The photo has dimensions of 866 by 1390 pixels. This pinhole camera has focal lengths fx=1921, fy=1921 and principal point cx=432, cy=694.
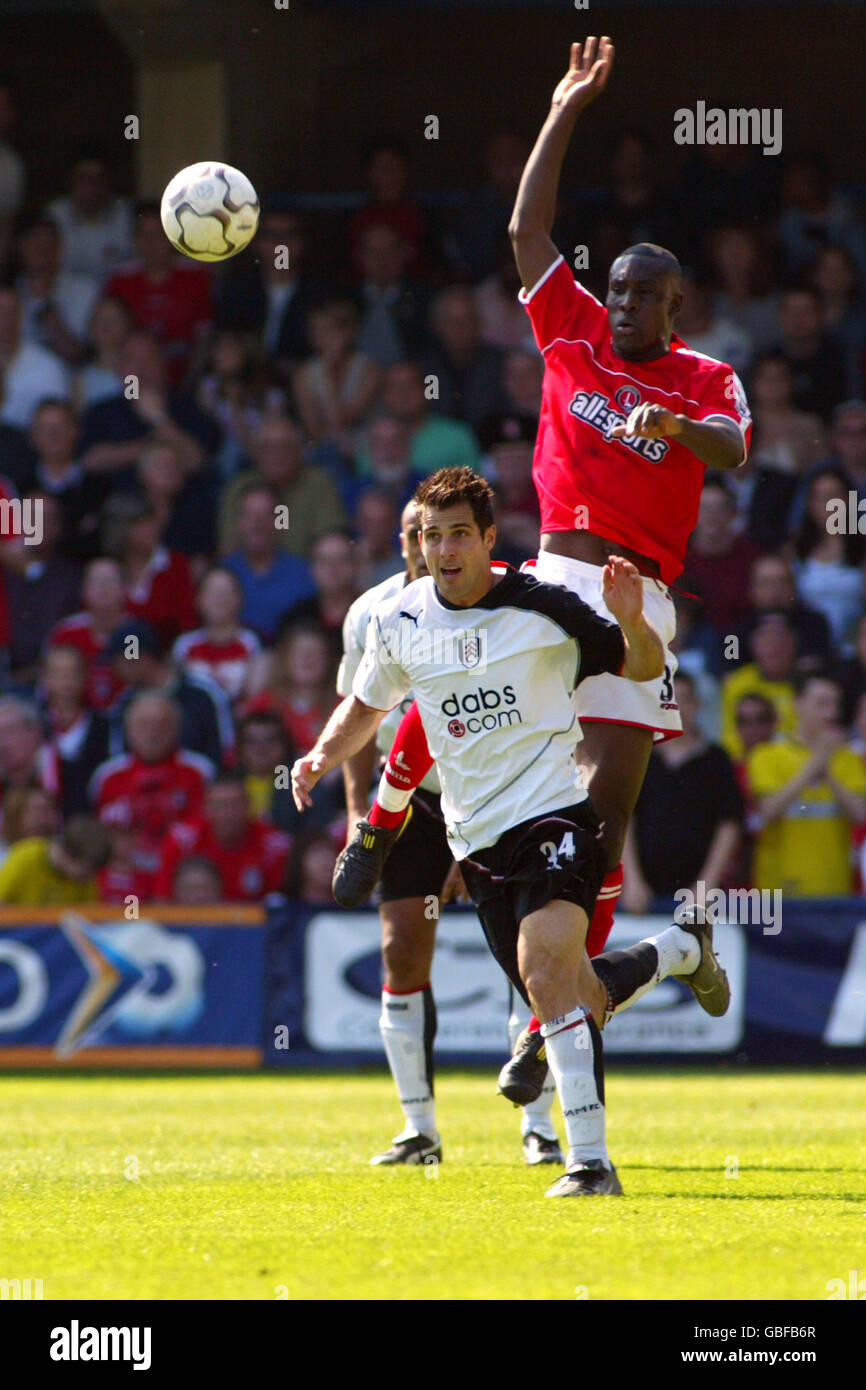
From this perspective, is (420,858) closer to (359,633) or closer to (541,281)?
(359,633)

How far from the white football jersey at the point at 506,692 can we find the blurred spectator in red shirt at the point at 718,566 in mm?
8093

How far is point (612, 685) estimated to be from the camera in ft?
21.1

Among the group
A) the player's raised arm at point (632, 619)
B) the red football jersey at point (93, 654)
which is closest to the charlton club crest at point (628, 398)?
the player's raised arm at point (632, 619)

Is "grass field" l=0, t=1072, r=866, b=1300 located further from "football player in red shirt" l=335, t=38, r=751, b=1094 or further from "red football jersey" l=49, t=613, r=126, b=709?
"red football jersey" l=49, t=613, r=126, b=709

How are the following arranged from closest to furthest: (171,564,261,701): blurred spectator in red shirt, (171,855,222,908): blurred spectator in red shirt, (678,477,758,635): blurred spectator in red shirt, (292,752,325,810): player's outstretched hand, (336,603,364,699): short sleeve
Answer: (292,752,325,810): player's outstretched hand, (336,603,364,699): short sleeve, (171,855,222,908): blurred spectator in red shirt, (678,477,758,635): blurred spectator in red shirt, (171,564,261,701): blurred spectator in red shirt

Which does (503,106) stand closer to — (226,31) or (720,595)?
(226,31)

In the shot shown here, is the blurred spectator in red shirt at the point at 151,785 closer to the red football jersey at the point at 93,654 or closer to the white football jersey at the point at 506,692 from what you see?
the red football jersey at the point at 93,654

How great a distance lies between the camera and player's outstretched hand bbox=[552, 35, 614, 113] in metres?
6.50

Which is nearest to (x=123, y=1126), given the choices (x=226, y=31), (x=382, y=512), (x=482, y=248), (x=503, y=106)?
(x=382, y=512)

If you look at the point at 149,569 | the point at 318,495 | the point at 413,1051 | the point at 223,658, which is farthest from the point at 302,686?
the point at 413,1051

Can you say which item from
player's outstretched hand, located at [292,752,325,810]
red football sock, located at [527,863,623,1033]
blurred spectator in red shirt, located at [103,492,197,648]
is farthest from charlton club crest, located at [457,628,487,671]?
blurred spectator in red shirt, located at [103,492,197,648]

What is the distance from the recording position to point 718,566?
13852 mm

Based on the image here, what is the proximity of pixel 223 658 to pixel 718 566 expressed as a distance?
370cm
